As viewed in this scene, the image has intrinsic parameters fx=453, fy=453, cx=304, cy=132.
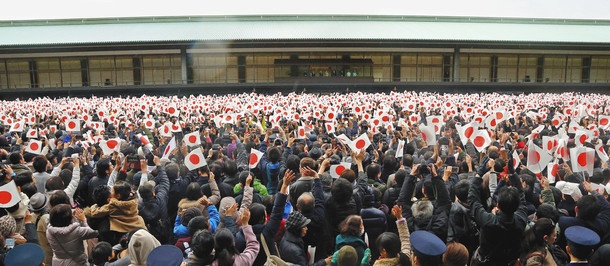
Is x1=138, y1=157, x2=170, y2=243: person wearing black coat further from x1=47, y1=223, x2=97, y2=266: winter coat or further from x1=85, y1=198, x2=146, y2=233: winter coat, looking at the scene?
x1=47, y1=223, x2=97, y2=266: winter coat

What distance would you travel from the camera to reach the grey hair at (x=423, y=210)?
4.16m

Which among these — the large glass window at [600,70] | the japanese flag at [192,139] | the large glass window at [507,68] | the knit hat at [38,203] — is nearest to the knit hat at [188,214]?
the knit hat at [38,203]

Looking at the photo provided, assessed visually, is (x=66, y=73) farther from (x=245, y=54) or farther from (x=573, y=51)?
(x=573, y=51)

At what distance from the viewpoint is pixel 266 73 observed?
3091 centimetres

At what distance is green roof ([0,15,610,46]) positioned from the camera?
2925cm

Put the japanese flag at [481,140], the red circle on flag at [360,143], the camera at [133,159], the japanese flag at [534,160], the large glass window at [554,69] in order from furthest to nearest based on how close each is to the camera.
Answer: the large glass window at [554,69] → the red circle on flag at [360,143] → the japanese flag at [481,140] → the camera at [133,159] → the japanese flag at [534,160]

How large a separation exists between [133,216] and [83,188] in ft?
6.42

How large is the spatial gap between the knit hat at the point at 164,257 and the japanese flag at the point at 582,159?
4637 mm

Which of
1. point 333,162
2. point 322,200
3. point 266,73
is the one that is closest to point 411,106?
point 333,162

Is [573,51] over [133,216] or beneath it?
over

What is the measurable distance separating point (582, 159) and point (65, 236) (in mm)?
5455

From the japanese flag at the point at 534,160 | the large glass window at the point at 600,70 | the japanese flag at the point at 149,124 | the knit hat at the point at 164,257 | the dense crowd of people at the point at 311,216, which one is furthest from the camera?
the large glass window at the point at 600,70

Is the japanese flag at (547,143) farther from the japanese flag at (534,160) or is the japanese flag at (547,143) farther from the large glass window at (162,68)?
the large glass window at (162,68)

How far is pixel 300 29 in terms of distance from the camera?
33.0m
